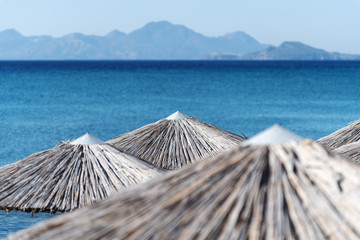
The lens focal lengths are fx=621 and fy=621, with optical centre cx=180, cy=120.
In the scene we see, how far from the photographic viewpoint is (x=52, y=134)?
1961 centimetres

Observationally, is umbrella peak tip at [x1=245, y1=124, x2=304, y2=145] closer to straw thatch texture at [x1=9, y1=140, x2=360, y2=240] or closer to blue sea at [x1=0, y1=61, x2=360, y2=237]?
straw thatch texture at [x1=9, y1=140, x2=360, y2=240]

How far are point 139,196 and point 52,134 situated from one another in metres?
17.5

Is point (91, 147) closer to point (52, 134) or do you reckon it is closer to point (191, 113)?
point (52, 134)

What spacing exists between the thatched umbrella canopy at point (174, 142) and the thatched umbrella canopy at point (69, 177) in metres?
1.60

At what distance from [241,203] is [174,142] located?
4466mm

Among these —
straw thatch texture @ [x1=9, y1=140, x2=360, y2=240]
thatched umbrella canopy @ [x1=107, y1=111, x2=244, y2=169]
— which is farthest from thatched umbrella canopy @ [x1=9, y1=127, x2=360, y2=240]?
thatched umbrella canopy @ [x1=107, y1=111, x2=244, y2=169]

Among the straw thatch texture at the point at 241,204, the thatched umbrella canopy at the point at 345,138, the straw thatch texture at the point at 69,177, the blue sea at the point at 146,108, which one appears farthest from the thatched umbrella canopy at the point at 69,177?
the thatched umbrella canopy at the point at 345,138

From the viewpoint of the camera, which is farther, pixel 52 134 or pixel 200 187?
pixel 52 134

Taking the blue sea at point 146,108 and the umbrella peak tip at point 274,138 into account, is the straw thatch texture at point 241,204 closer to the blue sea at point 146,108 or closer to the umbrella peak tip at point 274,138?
the umbrella peak tip at point 274,138

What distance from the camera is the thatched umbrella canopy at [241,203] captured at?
2350 mm

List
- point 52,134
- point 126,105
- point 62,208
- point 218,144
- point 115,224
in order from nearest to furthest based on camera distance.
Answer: point 115,224 → point 62,208 → point 218,144 → point 52,134 → point 126,105

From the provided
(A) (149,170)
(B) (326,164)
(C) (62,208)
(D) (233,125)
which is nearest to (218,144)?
(A) (149,170)

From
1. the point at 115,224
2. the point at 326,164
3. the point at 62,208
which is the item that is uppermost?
the point at 326,164

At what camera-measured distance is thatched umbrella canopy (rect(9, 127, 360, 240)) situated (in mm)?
2350
